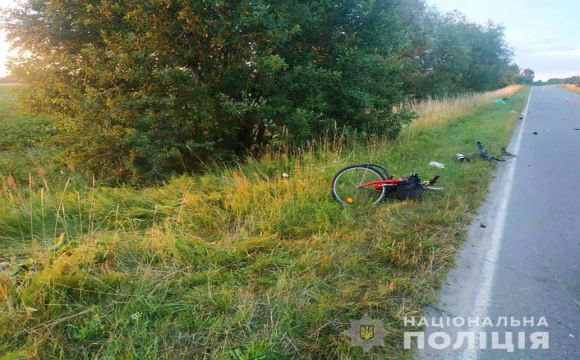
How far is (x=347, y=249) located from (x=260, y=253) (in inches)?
34.6

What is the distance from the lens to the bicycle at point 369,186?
5.06 metres

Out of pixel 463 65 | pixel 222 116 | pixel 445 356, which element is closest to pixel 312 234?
pixel 445 356

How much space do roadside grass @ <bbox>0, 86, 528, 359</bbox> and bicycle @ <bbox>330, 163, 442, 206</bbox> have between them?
166 millimetres

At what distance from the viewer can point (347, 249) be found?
370cm

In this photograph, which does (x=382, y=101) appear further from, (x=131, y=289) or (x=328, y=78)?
(x=131, y=289)

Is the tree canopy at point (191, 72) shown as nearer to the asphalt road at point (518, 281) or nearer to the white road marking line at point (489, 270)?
the white road marking line at point (489, 270)

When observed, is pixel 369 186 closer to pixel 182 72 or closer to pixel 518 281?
pixel 518 281

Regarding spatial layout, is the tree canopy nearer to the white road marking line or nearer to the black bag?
the black bag

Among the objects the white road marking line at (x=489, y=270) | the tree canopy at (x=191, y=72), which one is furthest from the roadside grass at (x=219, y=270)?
the tree canopy at (x=191, y=72)

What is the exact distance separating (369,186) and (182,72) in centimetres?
402

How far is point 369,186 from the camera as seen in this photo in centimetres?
545

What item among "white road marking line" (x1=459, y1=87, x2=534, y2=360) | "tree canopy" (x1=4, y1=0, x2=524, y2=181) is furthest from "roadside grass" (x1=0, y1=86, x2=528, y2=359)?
"tree canopy" (x1=4, y1=0, x2=524, y2=181)

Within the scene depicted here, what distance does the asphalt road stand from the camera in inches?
101

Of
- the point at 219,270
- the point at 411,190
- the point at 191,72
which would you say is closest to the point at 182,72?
the point at 191,72
